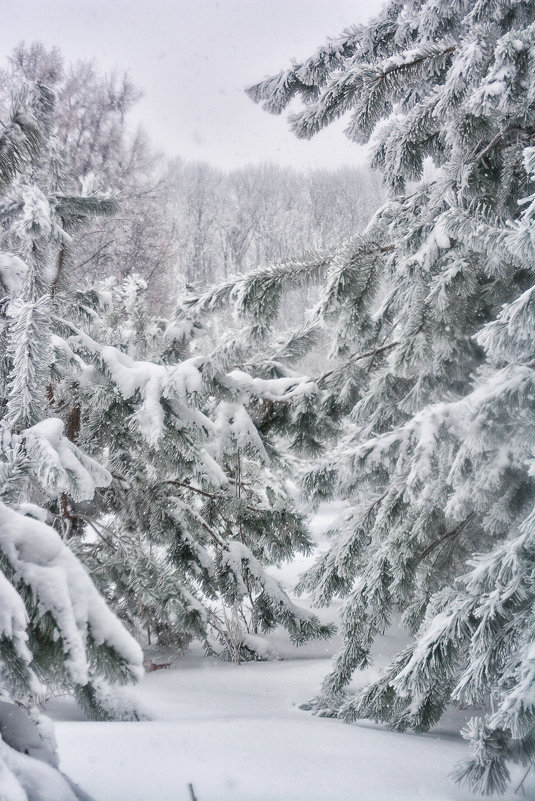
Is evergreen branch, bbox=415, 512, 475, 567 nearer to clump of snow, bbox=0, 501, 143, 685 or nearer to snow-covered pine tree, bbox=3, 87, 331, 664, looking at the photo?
snow-covered pine tree, bbox=3, 87, 331, 664

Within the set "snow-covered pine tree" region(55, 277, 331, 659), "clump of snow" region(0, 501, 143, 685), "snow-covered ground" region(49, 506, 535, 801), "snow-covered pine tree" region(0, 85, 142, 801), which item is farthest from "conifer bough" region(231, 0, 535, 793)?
"clump of snow" region(0, 501, 143, 685)

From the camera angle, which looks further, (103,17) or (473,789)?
(103,17)

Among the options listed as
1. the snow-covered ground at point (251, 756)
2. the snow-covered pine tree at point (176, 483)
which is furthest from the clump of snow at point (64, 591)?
the snow-covered pine tree at point (176, 483)

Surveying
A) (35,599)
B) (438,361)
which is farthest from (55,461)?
(438,361)

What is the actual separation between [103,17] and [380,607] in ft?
9.66

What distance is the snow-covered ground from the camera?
1.30 meters

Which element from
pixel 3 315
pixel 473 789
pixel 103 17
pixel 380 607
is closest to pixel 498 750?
pixel 473 789

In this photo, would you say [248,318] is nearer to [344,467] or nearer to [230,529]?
[344,467]

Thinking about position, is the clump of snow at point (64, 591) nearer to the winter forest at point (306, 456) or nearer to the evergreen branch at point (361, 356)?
the winter forest at point (306, 456)

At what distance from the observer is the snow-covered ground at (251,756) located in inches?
51.1

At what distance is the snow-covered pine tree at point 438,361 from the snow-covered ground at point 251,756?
19 cm

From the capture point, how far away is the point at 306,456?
3.01 metres

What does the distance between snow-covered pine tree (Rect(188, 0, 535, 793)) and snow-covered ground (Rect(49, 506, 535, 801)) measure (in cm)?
19

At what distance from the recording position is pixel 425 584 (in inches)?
98.0
